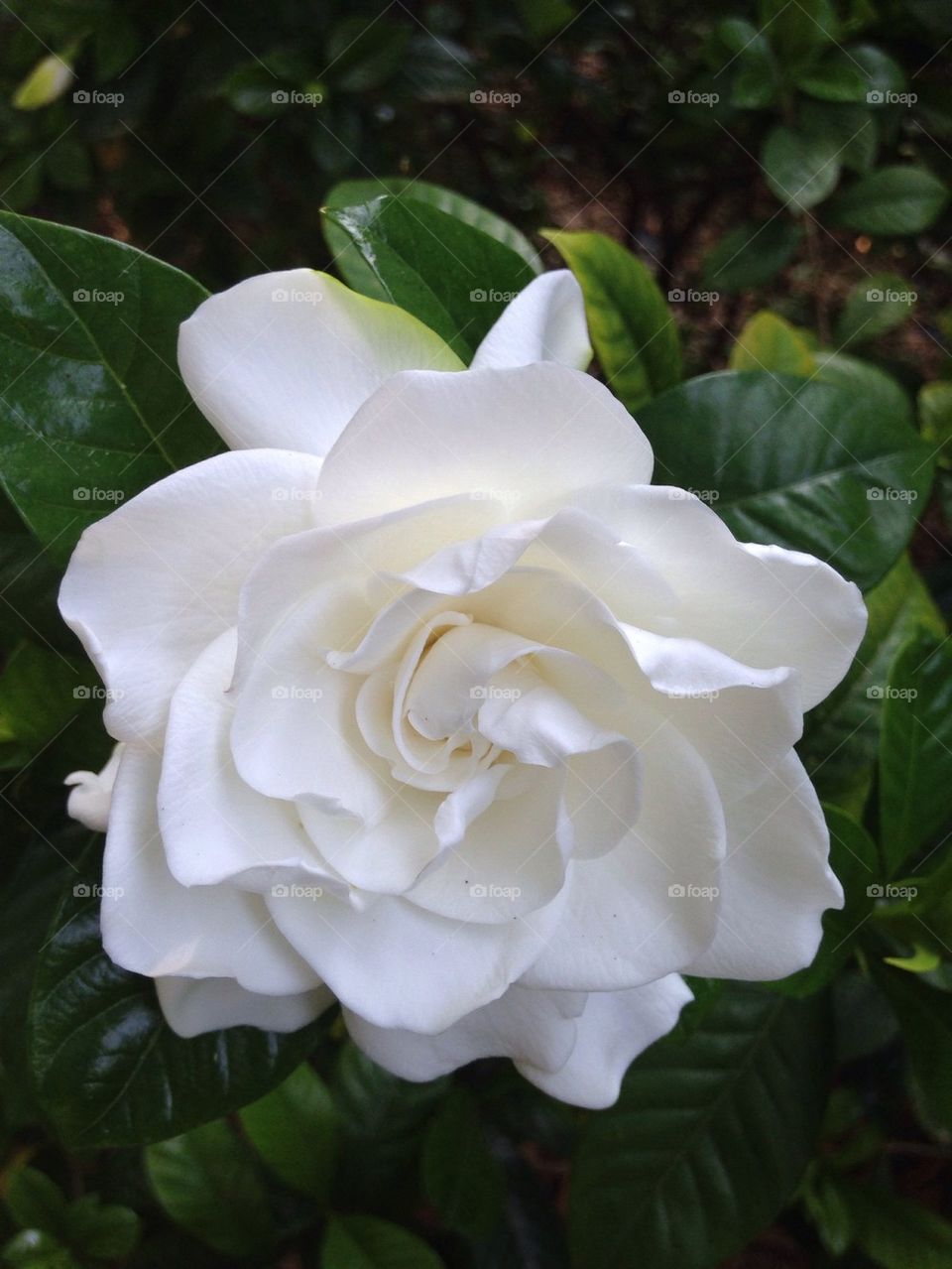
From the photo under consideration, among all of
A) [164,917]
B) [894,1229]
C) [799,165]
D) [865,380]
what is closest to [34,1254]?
[164,917]

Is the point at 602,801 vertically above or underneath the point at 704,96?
underneath

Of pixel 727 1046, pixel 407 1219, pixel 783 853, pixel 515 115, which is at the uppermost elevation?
pixel 515 115

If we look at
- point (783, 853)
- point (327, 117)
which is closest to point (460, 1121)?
point (783, 853)

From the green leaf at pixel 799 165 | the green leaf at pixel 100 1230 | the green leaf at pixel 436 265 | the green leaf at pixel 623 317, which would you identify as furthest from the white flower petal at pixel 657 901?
the green leaf at pixel 799 165

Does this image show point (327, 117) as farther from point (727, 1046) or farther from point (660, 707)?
point (727, 1046)

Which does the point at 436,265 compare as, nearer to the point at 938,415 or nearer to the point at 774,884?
the point at 774,884
